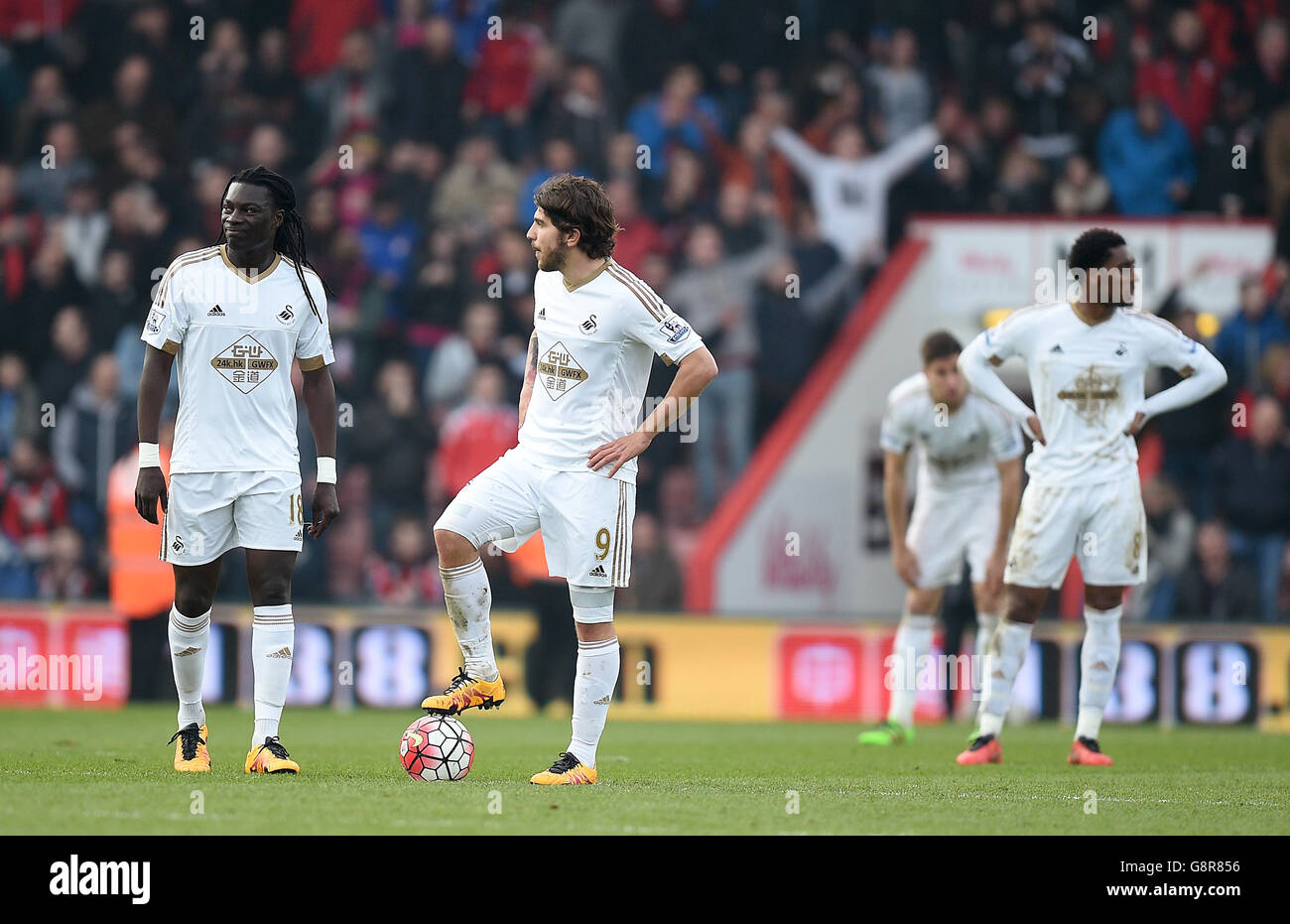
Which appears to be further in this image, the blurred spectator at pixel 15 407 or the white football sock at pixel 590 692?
the blurred spectator at pixel 15 407

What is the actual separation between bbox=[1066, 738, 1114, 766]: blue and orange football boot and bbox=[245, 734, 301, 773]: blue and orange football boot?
3981 millimetres

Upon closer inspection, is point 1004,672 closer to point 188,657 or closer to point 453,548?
point 453,548

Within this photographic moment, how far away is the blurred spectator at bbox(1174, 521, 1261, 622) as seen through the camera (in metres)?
14.2

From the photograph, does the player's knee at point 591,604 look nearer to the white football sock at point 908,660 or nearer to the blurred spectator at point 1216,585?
the white football sock at point 908,660

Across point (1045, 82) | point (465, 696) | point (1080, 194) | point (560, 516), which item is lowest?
point (465, 696)

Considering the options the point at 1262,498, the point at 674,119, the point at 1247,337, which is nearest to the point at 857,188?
the point at 674,119

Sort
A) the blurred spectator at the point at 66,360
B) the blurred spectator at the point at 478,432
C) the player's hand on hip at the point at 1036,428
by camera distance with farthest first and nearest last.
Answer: the blurred spectator at the point at 66,360
the blurred spectator at the point at 478,432
the player's hand on hip at the point at 1036,428

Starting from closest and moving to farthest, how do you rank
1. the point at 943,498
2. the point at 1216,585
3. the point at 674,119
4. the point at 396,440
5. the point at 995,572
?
the point at 995,572 → the point at 943,498 → the point at 1216,585 → the point at 396,440 → the point at 674,119

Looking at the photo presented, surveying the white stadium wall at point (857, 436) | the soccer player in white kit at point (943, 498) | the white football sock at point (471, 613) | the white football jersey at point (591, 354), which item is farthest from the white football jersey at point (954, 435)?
the white football sock at point (471, 613)

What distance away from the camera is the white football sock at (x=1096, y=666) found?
30.7 feet

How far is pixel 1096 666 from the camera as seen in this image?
9391 millimetres

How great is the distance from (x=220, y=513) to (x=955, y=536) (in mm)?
4966

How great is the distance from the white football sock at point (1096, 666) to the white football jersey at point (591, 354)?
2.99 m
